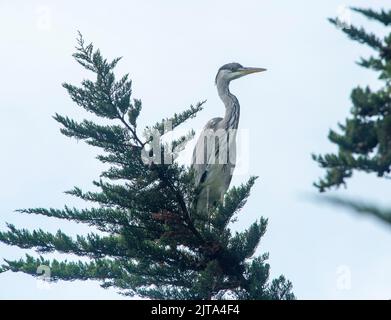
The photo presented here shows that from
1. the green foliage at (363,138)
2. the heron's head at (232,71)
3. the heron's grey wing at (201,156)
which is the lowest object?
the green foliage at (363,138)

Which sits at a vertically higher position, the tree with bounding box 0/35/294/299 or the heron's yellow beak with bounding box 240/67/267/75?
the heron's yellow beak with bounding box 240/67/267/75

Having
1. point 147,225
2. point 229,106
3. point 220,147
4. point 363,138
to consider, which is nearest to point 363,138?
point 363,138

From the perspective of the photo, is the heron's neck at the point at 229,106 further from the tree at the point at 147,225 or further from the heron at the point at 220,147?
the tree at the point at 147,225

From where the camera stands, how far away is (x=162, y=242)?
884 centimetres

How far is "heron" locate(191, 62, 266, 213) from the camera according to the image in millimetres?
12359

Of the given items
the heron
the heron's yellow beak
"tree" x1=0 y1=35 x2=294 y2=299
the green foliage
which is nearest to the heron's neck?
the heron

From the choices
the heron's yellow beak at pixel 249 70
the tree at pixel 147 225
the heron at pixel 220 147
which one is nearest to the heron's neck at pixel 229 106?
the heron at pixel 220 147

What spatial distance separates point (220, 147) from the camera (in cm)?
1291

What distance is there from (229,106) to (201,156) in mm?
1342

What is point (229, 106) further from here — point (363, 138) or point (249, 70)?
point (363, 138)

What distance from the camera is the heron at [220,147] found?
12.4m

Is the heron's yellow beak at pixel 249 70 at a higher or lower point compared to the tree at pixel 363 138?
higher

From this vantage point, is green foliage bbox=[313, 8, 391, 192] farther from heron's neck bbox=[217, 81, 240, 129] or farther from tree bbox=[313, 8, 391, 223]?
heron's neck bbox=[217, 81, 240, 129]
